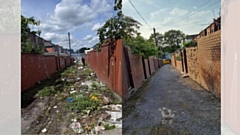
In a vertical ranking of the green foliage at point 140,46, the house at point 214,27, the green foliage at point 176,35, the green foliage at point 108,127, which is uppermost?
the green foliage at point 176,35

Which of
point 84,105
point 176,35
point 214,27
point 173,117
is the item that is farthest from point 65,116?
point 176,35

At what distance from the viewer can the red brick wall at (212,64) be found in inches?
128

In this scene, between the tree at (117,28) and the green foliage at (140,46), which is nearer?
the tree at (117,28)

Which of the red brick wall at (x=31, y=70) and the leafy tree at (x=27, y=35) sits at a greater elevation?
the leafy tree at (x=27, y=35)

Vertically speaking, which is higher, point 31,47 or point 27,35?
point 27,35

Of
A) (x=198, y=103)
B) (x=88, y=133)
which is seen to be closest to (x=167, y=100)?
(x=198, y=103)

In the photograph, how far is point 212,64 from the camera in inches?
146

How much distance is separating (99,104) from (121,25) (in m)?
1.52

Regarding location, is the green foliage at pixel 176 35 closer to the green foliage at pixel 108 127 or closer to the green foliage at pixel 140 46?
the green foliage at pixel 140 46

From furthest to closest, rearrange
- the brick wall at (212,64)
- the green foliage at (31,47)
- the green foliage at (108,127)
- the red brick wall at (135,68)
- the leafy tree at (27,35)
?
the green foliage at (31,47)
the red brick wall at (135,68)
the leafy tree at (27,35)
the brick wall at (212,64)
the green foliage at (108,127)

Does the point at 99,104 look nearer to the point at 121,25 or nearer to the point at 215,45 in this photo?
the point at 121,25
